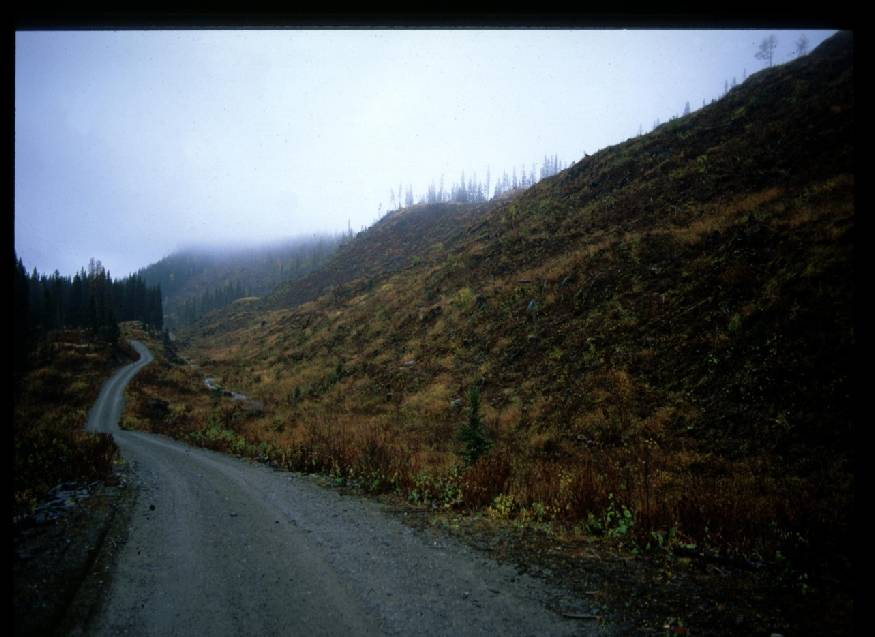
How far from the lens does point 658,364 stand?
37.6ft

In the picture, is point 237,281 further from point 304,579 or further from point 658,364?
point 304,579

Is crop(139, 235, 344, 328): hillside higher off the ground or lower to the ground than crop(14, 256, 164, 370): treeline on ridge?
higher

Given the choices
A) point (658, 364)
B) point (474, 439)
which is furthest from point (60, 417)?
point (658, 364)

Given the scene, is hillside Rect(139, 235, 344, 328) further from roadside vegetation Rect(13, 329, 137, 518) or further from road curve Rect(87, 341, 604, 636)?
road curve Rect(87, 341, 604, 636)

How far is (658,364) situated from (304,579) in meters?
11.3

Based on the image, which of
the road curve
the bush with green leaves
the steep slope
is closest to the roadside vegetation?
the road curve

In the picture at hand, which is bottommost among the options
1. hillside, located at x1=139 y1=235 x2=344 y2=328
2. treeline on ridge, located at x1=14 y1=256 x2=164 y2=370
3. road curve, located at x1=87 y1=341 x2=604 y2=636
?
road curve, located at x1=87 y1=341 x2=604 y2=636

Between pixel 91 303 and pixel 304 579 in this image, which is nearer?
pixel 304 579

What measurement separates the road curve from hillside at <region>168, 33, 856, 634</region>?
1.52m

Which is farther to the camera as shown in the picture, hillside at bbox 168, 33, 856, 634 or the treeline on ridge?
the treeline on ridge

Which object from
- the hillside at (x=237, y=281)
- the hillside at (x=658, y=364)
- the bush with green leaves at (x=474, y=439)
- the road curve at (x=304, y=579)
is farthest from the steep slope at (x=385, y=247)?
the road curve at (x=304, y=579)

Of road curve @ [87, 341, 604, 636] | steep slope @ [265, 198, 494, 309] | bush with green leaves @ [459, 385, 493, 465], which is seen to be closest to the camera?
road curve @ [87, 341, 604, 636]

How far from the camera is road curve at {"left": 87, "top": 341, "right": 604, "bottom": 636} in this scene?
3209mm

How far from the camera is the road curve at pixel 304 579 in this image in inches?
126
